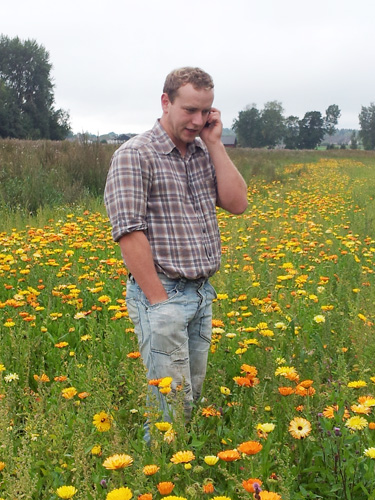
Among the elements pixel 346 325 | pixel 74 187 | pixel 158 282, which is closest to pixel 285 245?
pixel 346 325

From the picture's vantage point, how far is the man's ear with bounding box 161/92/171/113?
2.41m

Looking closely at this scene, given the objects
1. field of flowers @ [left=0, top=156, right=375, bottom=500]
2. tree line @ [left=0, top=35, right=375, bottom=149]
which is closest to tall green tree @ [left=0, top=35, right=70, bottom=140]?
tree line @ [left=0, top=35, right=375, bottom=149]

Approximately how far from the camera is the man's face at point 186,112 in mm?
2318

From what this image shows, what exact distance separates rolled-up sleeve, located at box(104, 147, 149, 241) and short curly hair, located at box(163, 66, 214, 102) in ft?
0.94

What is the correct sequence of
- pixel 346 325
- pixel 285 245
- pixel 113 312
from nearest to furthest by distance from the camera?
pixel 346 325 → pixel 113 312 → pixel 285 245

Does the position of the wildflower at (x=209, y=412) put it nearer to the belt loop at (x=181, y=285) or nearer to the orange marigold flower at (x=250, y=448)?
the belt loop at (x=181, y=285)

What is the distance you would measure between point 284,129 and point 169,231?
96.9 meters

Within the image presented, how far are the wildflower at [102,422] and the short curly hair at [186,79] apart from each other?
127cm

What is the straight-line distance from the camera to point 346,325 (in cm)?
374

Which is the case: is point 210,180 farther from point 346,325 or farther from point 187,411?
point 346,325

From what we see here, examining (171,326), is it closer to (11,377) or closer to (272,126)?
(11,377)

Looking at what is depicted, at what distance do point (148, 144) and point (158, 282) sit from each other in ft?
1.87

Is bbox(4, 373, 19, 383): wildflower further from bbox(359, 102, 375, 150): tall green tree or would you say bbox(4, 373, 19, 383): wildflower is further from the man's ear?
bbox(359, 102, 375, 150): tall green tree

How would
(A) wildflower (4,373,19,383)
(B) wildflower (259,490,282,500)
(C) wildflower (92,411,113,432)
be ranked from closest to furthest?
(B) wildflower (259,490,282,500) < (C) wildflower (92,411,113,432) < (A) wildflower (4,373,19,383)
